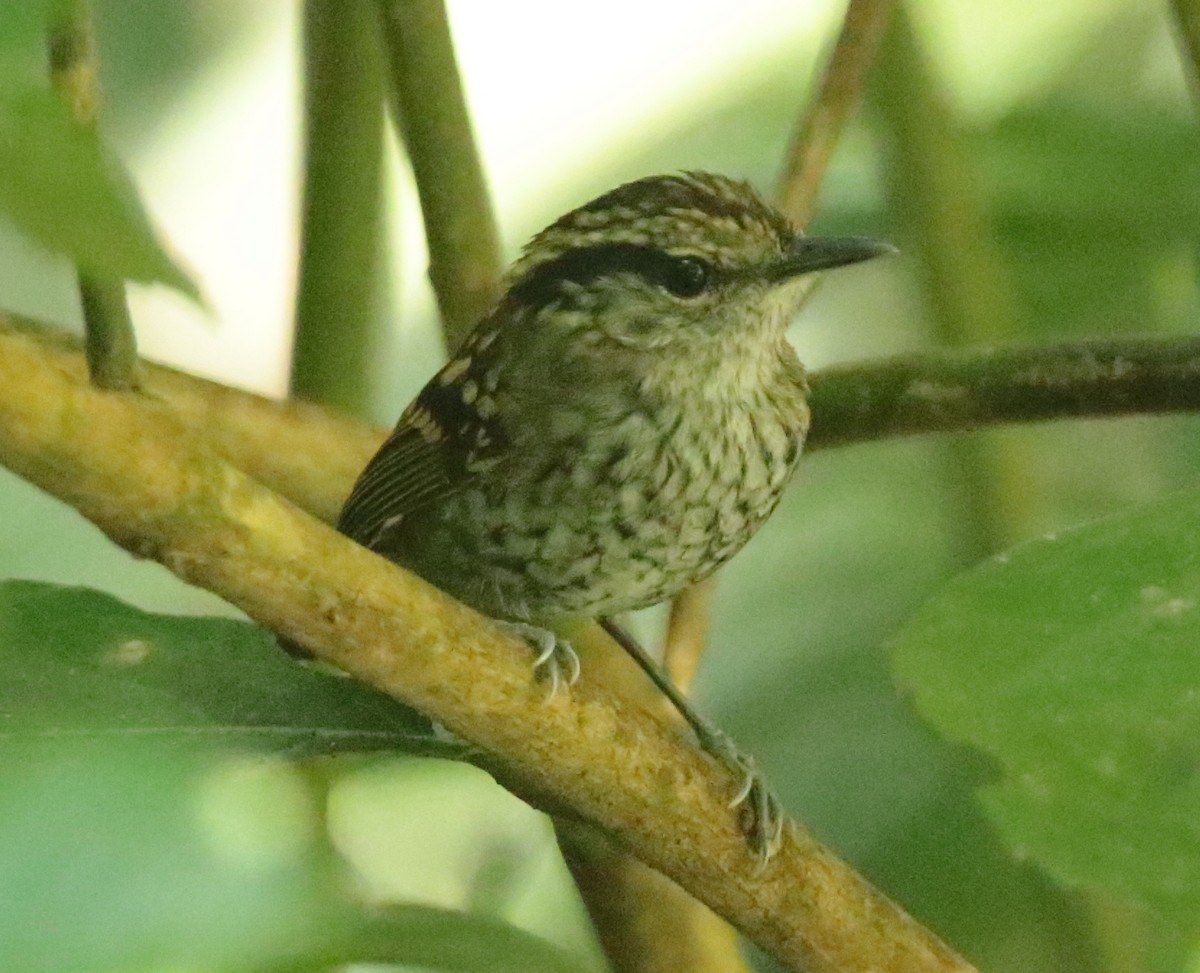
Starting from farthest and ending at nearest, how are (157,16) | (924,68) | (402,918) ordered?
(157,16) → (924,68) → (402,918)

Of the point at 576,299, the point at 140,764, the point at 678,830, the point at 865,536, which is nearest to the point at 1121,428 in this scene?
the point at 865,536

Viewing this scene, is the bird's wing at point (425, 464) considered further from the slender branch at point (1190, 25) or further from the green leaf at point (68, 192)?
the green leaf at point (68, 192)

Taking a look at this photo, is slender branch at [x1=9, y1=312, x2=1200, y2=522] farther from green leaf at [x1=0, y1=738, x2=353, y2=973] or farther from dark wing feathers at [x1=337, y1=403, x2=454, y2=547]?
green leaf at [x1=0, y1=738, x2=353, y2=973]

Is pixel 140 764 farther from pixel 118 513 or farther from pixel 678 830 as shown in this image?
pixel 678 830

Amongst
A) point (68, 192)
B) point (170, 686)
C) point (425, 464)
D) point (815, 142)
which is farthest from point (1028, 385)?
point (68, 192)

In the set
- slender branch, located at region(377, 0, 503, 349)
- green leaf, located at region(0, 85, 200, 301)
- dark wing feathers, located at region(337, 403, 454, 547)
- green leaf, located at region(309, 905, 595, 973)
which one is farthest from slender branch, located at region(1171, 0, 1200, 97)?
green leaf, located at region(0, 85, 200, 301)

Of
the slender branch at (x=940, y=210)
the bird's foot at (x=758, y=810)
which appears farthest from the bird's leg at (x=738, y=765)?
the slender branch at (x=940, y=210)
